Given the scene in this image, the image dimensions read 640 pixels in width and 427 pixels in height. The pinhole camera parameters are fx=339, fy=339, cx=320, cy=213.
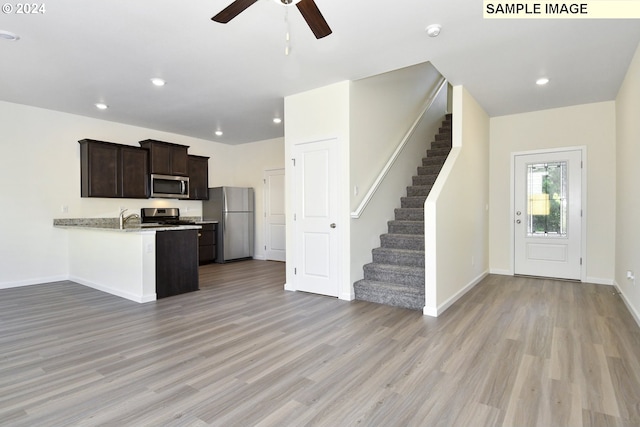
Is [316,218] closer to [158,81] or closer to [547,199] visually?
[158,81]

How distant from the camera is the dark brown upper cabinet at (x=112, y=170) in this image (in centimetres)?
560

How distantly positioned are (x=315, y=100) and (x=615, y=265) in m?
4.82

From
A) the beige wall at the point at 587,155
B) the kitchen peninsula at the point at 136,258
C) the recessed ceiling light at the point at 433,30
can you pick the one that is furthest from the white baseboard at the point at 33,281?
the beige wall at the point at 587,155

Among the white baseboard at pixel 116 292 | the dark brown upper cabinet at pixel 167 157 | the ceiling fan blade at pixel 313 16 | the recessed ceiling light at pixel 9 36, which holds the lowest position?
the white baseboard at pixel 116 292

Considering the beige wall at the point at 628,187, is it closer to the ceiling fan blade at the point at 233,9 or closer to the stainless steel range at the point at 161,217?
the ceiling fan blade at the point at 233,9

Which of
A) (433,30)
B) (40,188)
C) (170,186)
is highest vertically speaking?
(433,30)

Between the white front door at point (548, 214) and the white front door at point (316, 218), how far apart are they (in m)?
3.33

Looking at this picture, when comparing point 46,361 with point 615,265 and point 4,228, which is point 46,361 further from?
point 615,265

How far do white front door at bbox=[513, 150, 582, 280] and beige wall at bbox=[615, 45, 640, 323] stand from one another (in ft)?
1.65

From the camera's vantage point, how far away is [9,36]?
3.03 meters

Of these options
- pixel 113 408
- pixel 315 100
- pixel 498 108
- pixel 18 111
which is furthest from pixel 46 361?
pixel 498 108

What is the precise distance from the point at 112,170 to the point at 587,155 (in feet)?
24.8

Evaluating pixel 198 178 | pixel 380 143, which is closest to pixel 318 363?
pixel 380 143

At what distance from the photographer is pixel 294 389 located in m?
2.14
